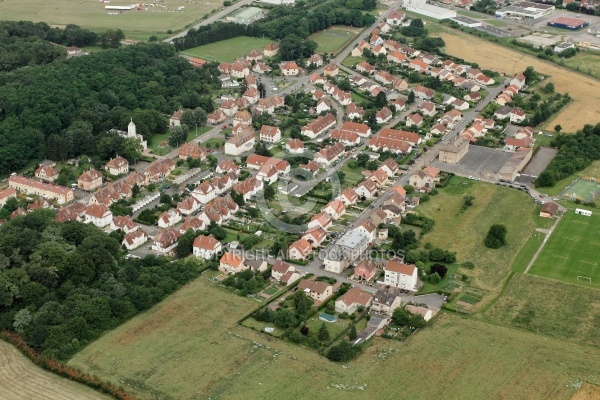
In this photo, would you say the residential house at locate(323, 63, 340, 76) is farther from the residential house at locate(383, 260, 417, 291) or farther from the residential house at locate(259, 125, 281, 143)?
the residential house at locate(383, 260, 417, 291)

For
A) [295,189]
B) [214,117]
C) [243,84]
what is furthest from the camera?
[243,84]

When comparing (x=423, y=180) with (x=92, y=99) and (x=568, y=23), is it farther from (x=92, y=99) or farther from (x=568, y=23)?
(x=568, y=23)

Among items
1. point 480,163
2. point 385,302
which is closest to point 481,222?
point 480,163

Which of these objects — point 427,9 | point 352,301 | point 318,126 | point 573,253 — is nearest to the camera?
point 352,301

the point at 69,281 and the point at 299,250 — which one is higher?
the point at 69,281

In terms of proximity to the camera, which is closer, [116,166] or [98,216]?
[98,216]

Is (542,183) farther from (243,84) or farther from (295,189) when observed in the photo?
(243,84)

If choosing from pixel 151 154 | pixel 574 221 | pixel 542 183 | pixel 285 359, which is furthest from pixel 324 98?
pixel 285 359

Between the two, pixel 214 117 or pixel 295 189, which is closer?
pixel 295 189

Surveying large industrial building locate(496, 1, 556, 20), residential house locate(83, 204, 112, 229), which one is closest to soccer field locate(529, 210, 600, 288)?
residential house locate(83, 204, 112, 229)
